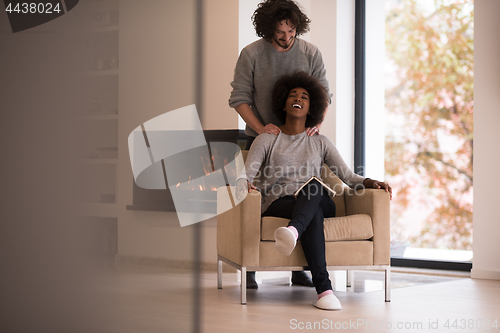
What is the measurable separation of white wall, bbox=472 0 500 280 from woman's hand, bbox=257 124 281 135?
4.52ft

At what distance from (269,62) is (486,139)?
146 centimetres

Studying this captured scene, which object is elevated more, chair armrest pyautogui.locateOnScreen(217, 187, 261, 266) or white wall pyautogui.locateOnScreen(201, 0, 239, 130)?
white wall pyautogui.locateOnScreen(201, 0, 239, 130)

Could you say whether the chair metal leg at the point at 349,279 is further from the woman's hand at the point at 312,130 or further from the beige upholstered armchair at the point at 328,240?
the woman's hand at the point at 312,130

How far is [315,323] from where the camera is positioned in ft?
5.81

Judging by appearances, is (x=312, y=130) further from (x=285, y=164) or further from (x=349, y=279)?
(x=349, y=279)

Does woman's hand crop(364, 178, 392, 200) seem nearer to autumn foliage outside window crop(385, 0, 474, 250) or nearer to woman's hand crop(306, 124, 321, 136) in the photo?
woman's hand crop(306, 124, 321, 136)

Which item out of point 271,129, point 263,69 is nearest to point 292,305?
point 271,129

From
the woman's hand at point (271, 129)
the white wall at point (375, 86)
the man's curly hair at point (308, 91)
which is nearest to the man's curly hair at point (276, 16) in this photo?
the man's curly hair at point (308, 91)

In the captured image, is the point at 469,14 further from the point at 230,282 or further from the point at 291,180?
the point at 230,282

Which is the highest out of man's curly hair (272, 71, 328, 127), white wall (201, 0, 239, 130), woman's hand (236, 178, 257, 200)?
man's curly hair (272, 71, 328, 127)

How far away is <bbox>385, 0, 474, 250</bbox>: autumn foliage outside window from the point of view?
3475mm

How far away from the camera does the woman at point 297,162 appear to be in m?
2.15

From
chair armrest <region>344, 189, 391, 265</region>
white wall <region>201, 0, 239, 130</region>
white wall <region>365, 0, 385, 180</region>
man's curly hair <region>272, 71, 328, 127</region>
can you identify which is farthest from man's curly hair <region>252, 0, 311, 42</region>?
white wall <region>365, 0, 385, 180</region>

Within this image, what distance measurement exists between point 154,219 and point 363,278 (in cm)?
252
